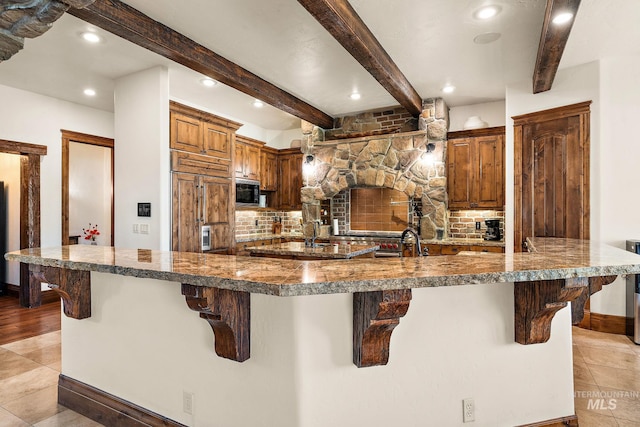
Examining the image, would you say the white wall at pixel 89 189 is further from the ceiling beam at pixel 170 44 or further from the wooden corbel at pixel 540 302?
A: the wooden corbel at pixel 540 302

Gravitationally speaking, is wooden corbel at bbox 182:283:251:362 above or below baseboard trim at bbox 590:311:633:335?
above

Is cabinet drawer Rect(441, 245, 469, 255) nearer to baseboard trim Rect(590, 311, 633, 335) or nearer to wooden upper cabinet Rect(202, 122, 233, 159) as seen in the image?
baseboard trim Rect(590, 311, 633, 335)

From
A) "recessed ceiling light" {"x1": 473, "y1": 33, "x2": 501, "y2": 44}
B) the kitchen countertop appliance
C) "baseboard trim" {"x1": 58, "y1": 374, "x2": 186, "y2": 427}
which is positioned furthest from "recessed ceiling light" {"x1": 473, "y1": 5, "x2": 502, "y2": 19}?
"baseboard trim" {"x1": 58, "y1": 374, "x2": 186, "y2": 427}

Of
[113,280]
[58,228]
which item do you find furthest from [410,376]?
[58,228]

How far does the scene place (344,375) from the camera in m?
1.51

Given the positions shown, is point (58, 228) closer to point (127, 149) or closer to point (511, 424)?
point (127, 149)

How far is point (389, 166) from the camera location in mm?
5531

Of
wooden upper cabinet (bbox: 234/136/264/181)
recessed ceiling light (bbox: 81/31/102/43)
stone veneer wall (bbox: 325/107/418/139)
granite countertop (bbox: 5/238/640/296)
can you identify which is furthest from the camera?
wooden upper cabinet (bbox: 234/136/264/181)

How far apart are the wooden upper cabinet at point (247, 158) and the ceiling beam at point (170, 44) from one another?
150 centimetres

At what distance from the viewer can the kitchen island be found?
4.54ft

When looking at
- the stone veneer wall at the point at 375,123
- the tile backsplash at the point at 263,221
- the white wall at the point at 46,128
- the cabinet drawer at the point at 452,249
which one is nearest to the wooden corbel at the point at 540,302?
the cabinet drawer at the point at 452,249

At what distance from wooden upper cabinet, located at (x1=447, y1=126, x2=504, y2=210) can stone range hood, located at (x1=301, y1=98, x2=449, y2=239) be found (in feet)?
0.63

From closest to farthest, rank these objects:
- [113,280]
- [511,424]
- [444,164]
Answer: [511,424] → [113,280] → [444,164]

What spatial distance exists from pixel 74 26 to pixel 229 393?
3110 millimetres
